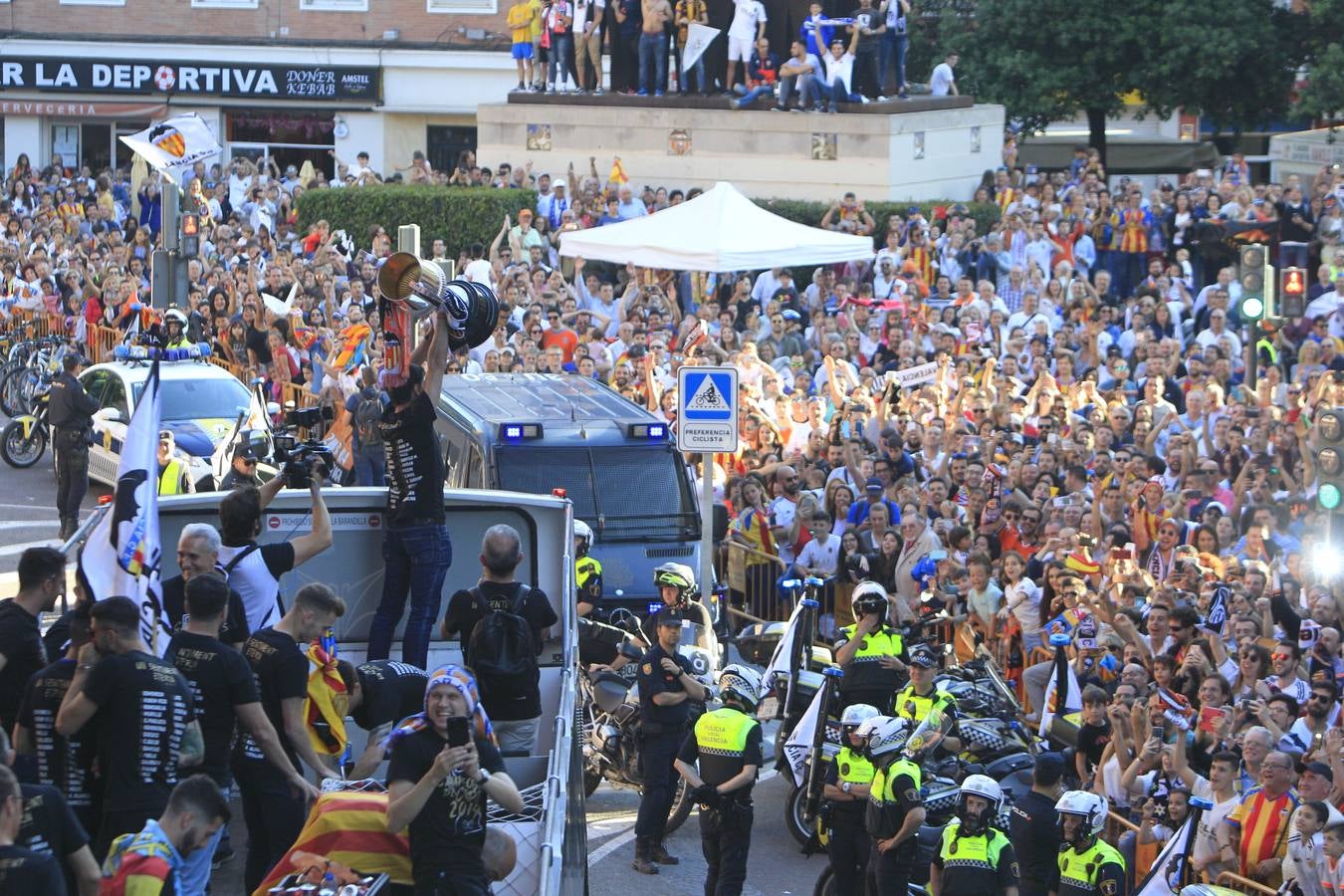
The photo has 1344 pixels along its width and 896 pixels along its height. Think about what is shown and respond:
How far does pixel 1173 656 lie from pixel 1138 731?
1063 mm

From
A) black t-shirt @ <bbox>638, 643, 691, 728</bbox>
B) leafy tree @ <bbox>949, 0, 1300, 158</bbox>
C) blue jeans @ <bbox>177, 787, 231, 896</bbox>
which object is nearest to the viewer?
blue jeans @ <bbox>177, 787, 231, 896</bbox>

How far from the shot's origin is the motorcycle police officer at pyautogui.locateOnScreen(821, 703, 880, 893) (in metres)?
11.7

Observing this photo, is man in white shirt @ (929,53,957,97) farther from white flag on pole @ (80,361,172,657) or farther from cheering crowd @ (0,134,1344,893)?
white flag on pole @ (80,361,172,657)

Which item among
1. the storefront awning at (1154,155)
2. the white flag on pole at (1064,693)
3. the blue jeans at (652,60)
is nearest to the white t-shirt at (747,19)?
the blue jeans at (652,60)

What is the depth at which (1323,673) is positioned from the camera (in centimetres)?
1221

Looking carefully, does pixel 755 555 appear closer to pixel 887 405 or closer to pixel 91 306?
pixel 887 405

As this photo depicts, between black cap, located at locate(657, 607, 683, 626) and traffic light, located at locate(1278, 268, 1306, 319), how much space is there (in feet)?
25.9

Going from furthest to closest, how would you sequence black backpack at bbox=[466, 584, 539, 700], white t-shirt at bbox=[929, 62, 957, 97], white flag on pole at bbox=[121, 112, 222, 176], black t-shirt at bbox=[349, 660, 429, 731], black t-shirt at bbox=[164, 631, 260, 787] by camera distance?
white t-shirt at bbox=[929, 62, 957, 97] < white flag on pole at bbox=[121, 112, 222, 176] < black backpack at bbox=[466, 584, 539, 700] < black t-shirt at bbox=[349, 660, 429, 731] < black t-shirt at bbox=[164, 631, 260, 787]

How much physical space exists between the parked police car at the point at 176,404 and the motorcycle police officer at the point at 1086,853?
10.6 metres

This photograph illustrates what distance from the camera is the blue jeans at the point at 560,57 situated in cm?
3375

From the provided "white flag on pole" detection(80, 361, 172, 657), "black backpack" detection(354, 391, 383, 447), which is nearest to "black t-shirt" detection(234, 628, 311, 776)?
"white flag on pole" detection(80, 361, 172, 657)

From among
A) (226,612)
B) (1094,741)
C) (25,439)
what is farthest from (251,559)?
(25,439)

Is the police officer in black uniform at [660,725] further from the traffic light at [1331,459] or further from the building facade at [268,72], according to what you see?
the building facade at [268,72]

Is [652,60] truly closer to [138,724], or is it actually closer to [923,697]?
[923,697]
